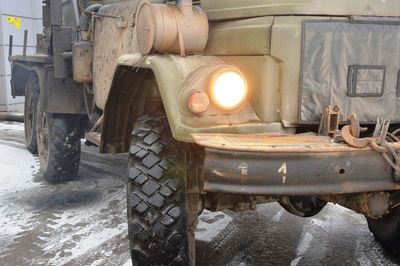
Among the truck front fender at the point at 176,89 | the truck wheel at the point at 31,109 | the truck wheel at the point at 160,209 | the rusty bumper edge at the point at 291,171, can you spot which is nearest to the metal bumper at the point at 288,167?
the rusty bumper edge at the point at 291,171

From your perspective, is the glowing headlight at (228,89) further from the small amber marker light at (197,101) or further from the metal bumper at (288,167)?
the metal bumper at (288,167)

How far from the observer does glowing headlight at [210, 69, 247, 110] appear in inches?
107

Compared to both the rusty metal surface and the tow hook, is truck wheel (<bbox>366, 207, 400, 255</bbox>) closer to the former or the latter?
the tow hook

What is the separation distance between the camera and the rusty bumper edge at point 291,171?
8.00ft

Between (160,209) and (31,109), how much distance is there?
528 cm

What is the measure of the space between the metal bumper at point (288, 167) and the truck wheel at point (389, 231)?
149cm

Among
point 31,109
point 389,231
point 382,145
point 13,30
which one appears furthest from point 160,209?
point 13,30

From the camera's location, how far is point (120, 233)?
14.4ft

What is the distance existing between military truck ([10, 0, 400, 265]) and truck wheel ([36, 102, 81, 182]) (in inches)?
106

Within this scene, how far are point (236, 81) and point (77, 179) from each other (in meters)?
4.03

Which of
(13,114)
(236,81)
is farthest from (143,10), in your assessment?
(13,114)

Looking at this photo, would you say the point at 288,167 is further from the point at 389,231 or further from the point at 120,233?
the point at 120,233

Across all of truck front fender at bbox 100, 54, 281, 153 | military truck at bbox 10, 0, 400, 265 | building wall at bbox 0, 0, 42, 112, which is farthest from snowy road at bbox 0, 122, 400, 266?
building wall at bbox 0, 0, 42, 112

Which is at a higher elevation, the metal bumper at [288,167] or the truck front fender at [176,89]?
the truck front fender at [176,89]
